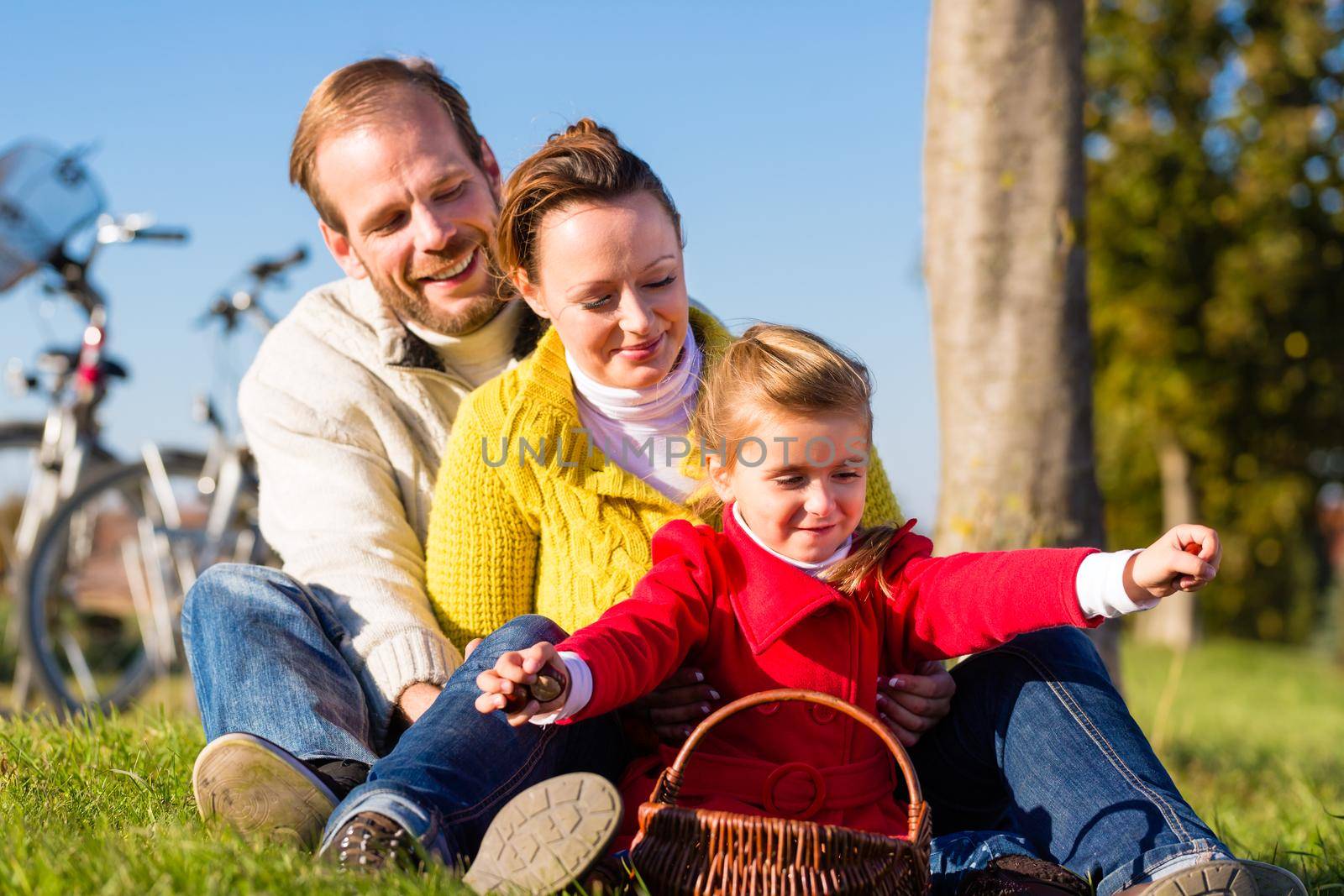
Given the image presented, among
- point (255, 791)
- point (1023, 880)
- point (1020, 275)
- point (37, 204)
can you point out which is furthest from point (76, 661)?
point (1023, 880)

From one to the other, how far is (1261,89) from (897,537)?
53.8 feet

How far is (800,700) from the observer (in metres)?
2.16

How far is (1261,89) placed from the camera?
54.9ft

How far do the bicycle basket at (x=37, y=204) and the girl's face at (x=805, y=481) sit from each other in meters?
4.50

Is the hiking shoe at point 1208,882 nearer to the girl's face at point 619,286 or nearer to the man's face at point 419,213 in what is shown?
the girl's face at point 619,286

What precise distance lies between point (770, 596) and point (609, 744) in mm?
445

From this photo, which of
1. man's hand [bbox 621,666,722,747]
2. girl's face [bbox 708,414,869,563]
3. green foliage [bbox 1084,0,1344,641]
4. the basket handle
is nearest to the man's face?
girl's face [bbox 708,414,869,563]

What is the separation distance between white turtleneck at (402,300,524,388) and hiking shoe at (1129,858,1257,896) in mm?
1910

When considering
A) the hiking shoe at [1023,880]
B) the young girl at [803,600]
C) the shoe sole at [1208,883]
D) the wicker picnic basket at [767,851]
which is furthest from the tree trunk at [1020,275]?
the wicker picnic basket at [767,851]

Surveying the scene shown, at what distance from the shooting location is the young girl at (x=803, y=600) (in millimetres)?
2330

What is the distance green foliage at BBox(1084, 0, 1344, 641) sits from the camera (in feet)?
53.5

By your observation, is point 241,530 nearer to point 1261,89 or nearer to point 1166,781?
point 1166,781

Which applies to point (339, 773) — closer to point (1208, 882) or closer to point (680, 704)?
point (680, 704)

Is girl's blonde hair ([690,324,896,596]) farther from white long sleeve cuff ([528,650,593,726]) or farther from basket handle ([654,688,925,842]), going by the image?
white long sleeve cuff ([528,650,593,726])
